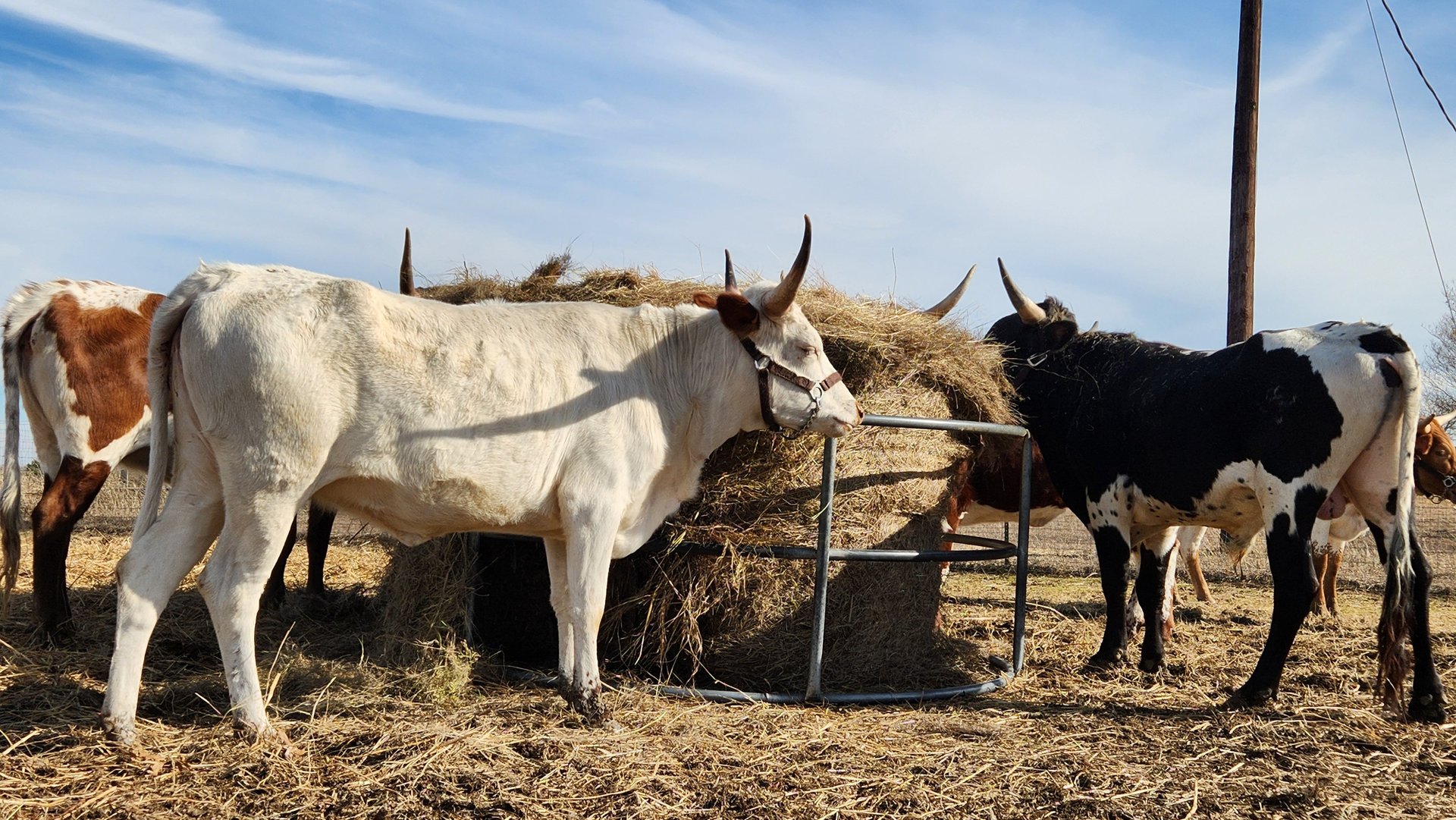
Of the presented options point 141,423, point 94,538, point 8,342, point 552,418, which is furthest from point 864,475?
point 94,538

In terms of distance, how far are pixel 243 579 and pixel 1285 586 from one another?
5031 mm

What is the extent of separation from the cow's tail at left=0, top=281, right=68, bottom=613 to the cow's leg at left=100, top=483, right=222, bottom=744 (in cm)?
196

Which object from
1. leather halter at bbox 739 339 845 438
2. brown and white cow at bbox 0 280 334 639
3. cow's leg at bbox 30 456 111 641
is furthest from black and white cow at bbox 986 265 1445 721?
cow's leg at bbox 30 456 111 641

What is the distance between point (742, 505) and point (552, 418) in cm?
130

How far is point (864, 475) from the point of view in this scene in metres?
5.82

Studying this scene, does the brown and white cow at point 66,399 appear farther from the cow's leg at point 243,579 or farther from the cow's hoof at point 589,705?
the cow's hoof at point 589,705

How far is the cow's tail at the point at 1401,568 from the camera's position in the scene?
5.35 m

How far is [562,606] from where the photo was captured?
515 centimetres

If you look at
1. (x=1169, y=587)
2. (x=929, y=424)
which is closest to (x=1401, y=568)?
(x=929, y=424)

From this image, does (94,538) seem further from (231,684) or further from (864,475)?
(864,475)

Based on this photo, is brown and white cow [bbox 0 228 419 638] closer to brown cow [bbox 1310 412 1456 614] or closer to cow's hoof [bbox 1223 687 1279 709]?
cow's hoof [bbox 1223 687 1279 709]

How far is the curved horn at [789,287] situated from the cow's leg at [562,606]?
151cm

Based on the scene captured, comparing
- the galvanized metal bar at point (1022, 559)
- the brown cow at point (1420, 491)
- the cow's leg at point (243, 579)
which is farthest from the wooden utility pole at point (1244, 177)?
the cow's leg at point (243, 579)

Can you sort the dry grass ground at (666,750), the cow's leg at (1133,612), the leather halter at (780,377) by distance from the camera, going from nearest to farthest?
the dry grass ground at (666,750) < the leather halter at (780,377) < the cow's leg at (1133,612)
